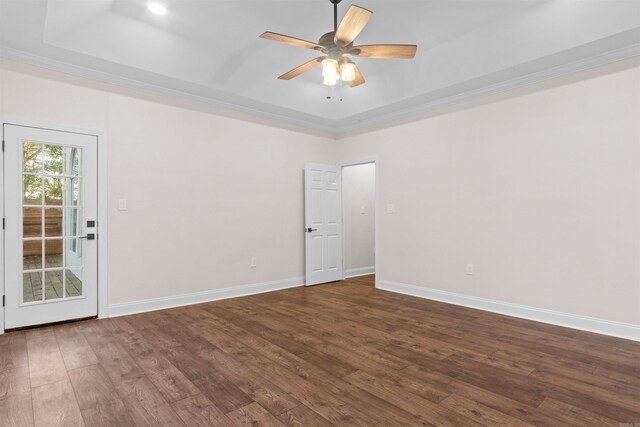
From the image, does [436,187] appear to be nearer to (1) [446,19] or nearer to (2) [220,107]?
(1) [446,19]

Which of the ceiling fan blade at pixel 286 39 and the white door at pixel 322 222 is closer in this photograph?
the ceiling fan blade at pixel 286 39

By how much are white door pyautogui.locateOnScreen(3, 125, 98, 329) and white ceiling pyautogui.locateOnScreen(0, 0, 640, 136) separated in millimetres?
924

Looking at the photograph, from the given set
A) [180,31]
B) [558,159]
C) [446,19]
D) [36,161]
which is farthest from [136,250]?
[558,159]

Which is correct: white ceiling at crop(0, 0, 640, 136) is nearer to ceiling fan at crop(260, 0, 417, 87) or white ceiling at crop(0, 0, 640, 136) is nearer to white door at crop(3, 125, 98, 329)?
ceiling fan at crop(260, 0, 417, 87)

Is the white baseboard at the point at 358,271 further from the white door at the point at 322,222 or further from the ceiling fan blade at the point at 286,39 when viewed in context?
the ceiling fan blade at the point at 286,39

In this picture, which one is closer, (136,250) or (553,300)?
Answer: (553,300)

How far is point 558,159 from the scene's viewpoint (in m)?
3.70

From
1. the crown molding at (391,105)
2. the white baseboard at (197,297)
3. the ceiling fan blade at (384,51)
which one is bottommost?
the white baseboard at (197,297)

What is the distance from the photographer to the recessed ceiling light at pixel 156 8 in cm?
322

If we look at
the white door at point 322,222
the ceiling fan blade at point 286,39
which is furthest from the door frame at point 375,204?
the ceiling fan blade at point 286,39

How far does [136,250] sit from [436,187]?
13.0ft

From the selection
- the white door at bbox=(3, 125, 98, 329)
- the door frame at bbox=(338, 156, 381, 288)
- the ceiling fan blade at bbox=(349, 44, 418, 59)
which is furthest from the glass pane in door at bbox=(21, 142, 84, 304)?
the door frame at bbox=(338, 156, 381, 288)

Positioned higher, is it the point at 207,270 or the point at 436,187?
the point at 436,187

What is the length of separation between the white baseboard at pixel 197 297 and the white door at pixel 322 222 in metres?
0.39
